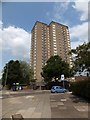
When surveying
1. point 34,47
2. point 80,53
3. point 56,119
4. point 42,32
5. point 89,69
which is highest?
point 42,32

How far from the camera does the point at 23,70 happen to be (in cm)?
10319

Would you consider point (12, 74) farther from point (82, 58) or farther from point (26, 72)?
point (82, 58)

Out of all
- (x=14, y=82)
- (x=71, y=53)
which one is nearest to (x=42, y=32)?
(x=14, y=82)

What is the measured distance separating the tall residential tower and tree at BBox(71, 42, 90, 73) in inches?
4161

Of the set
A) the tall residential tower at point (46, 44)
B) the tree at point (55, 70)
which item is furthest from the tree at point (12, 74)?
the tall residential tower at point (46, 44)

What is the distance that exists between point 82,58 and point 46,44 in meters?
112

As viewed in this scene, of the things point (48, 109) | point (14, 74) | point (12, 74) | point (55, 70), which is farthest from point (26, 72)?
point (48, 109)

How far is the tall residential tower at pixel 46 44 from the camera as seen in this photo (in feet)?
435

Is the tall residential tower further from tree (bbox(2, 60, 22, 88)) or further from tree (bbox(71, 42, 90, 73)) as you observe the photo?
tree (bbox(71, 42, 90, 73))

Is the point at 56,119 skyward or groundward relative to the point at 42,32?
groundward

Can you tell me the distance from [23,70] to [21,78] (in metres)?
7.93

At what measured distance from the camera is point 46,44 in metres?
135

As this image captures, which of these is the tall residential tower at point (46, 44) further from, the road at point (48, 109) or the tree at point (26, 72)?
the road at point (48, 109)

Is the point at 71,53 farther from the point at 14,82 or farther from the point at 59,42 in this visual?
the point at 59,42
